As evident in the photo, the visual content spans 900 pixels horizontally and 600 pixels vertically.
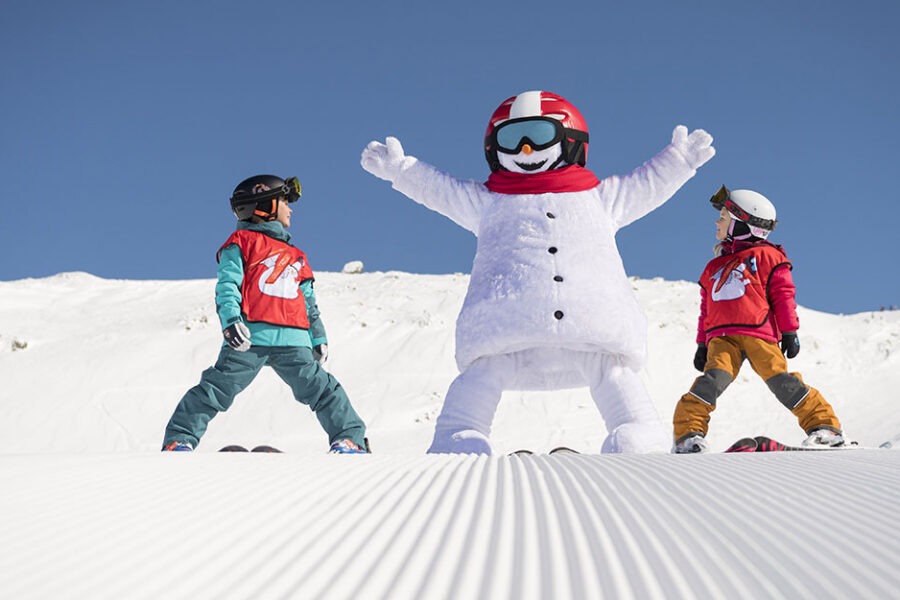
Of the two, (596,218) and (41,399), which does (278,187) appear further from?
(41,399)

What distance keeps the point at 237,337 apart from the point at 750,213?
2772 mm

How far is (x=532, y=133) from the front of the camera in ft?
12.7

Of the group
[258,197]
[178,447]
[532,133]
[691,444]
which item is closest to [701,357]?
[691,444]

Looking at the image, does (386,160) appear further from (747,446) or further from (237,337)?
(747,446)

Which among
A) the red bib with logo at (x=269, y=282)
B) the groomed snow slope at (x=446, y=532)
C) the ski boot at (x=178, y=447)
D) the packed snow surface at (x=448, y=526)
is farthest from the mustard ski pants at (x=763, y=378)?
the ski boot at (x=178, y=447)

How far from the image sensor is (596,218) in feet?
12.8

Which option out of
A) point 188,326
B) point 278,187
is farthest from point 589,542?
point 188,326

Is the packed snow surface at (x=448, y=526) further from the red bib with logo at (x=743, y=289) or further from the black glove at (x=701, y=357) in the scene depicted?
the black glove at (x=701, y=357)

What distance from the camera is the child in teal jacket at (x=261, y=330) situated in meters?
3.45

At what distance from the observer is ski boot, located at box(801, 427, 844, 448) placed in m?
3.16

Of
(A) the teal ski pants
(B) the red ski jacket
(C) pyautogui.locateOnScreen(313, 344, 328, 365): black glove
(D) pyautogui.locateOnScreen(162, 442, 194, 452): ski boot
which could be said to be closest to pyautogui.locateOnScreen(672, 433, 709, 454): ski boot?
(B) the red ski jacket

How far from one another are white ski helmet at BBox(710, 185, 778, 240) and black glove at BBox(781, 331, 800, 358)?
57 cm

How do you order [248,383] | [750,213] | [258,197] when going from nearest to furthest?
[248,383]
[750,213]
[258,197]

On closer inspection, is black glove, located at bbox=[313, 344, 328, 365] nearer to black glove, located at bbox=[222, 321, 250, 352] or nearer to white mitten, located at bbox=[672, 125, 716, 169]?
black glove, located at bbox=[222, 321, 250, 352]
